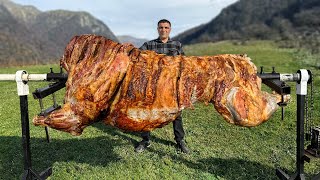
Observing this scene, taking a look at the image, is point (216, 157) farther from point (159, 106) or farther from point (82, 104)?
point (82, 104)

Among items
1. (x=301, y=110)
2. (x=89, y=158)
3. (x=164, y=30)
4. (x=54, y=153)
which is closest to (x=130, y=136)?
(x=89, y=158)

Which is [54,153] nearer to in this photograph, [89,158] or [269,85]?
[89,158]

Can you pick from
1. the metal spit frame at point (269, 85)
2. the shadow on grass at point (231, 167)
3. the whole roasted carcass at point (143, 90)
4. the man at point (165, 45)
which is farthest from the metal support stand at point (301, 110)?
the man at point (165, 45)

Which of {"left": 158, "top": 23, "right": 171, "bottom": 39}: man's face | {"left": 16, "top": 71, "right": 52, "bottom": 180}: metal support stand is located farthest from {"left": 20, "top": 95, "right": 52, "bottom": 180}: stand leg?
{"left": 158, "top": 23, "right": 171, "bottom": 39}: man's face

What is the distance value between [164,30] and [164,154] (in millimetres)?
3208

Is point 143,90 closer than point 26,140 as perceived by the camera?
Yes

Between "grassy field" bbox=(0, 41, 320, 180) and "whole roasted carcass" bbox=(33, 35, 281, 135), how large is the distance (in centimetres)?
261

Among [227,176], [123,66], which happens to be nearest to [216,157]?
[227,176]

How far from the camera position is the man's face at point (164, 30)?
885cm

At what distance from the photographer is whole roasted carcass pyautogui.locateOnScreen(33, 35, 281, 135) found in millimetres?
5953

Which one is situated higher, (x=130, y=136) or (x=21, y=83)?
(x=21, y=83)

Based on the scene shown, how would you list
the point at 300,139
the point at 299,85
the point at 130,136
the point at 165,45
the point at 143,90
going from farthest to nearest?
the point at 130,136
the point at 165,45
the point at 300,139
the point at 299,85
the point at 143,90

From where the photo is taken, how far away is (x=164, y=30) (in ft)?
29.1

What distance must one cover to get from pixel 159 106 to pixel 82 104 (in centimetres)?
127
